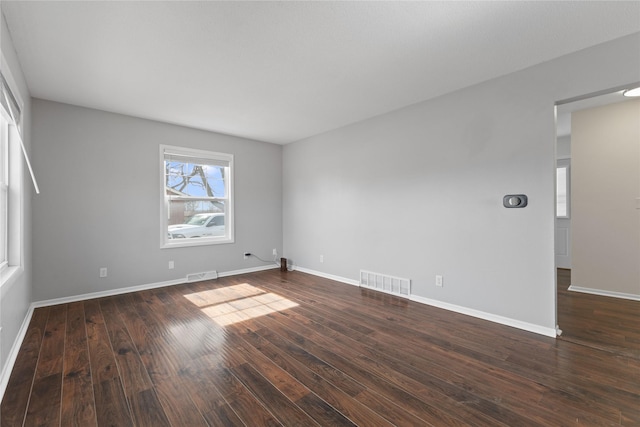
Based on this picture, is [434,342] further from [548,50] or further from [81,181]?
[81,181]

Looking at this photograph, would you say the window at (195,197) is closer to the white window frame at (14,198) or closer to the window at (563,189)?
the white window frame at (14,198)

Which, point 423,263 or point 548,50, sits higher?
point 548,50

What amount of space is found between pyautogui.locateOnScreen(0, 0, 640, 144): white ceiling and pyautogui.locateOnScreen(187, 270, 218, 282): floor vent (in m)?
2.62

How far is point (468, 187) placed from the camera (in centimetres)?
312

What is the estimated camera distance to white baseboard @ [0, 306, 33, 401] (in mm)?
1803

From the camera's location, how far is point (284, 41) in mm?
2240

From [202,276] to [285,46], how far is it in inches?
148

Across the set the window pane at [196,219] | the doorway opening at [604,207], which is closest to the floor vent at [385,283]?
the doorway opening at [604,207]

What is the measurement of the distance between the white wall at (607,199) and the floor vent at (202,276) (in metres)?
5.49

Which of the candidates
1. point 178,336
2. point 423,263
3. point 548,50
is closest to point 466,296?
point 423,263

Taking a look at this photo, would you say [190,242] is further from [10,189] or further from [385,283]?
[385,283]

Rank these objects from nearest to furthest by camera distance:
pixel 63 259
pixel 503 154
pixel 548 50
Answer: pixel 548 50, pixel 503 154, pixel 63 259

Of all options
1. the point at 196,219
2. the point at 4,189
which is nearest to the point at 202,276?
the point at 196,219

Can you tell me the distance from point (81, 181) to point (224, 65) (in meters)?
2.63
